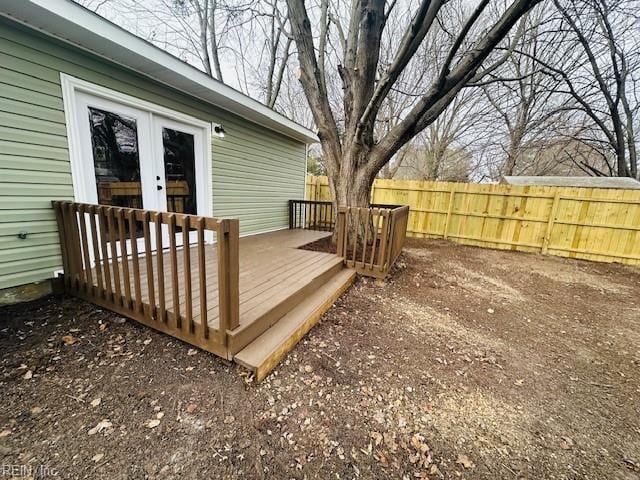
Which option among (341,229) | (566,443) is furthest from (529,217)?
(566,443)

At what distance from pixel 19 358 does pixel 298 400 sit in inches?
81.8

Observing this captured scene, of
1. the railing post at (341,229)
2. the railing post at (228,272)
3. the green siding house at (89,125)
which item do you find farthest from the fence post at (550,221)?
the railing post at (228,272)

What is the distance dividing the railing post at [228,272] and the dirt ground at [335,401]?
1.28ft

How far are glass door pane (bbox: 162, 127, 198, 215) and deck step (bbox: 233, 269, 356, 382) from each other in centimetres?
268

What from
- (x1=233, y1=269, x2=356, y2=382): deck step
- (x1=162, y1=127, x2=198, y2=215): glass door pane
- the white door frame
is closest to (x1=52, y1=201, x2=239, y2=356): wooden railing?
(x1=233, y1=269, x2=356, y2=382): deck step

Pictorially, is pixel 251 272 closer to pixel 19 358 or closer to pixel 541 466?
pixel 19 358

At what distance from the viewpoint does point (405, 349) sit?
240cm

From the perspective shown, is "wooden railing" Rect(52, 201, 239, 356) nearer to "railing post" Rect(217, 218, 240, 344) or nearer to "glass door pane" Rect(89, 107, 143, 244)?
"railing post" Rect(217, 218, 240, 344)

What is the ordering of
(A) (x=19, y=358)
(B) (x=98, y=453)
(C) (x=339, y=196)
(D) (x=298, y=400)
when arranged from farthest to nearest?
(C) (x=339, y=196) < (A) (x=19, y=358) < (D) (x=298, y=400) < (B) (x=98, y=453)

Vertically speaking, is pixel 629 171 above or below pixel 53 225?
above

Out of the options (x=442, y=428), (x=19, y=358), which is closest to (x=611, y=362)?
(x=442, y=428)

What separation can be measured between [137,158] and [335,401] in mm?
3754

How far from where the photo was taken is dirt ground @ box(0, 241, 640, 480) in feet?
4.46

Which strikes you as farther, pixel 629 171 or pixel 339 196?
pixel 629 171
